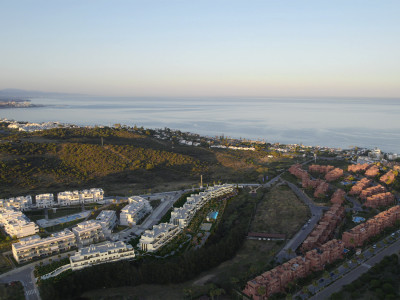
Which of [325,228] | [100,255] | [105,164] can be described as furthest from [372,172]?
[105,164]

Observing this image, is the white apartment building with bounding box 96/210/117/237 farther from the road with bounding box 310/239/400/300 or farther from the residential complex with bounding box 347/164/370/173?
the residential complex with bounding box 347/164/370/173

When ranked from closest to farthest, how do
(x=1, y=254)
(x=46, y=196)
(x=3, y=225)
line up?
(x=1, y=254)
(x=3, y=225)
(x=46, y=196)

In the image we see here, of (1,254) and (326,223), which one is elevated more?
(326,223)

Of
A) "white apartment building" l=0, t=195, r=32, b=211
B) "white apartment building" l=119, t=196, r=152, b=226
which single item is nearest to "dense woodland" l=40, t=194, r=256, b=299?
"white apartment building" l=119, t=196, r=152, b=226

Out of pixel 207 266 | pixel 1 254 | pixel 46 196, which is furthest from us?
pixel 46 196

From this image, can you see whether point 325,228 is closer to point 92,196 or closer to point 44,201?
point 92,196

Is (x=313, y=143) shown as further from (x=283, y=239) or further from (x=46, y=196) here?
(x=46, y=196)

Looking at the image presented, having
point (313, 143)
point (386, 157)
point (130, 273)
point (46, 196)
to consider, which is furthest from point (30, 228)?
point (313, 143)

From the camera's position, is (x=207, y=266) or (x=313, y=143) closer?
(x=207, y=266)
